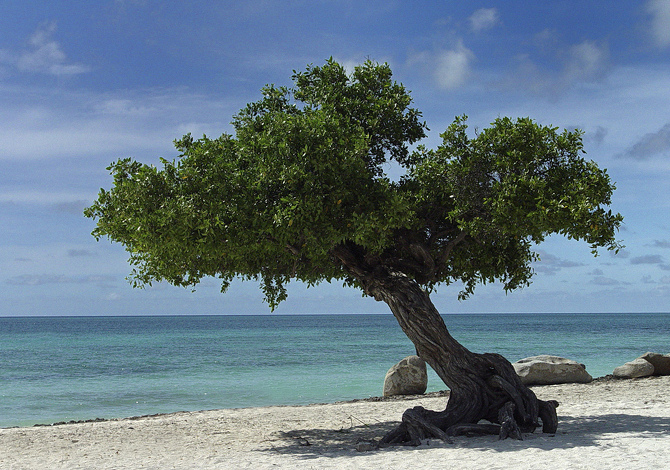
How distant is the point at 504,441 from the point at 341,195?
16.3 feet

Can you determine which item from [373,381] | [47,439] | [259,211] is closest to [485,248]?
[259,211]

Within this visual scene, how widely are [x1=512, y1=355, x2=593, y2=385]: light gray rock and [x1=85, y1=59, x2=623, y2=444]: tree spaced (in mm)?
8328

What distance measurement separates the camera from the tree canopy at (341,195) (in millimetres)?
9562

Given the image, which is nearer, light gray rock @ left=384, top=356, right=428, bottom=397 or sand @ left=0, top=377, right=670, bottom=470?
sand @ left=0, top=377, right=670, bottom=470

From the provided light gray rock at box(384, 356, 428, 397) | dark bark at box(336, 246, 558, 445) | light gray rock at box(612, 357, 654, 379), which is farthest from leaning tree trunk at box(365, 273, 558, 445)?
light gray rock at box(612, 357, 654, 379)

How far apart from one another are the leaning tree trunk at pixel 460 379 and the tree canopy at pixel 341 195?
771 mm

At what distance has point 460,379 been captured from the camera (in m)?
11.2

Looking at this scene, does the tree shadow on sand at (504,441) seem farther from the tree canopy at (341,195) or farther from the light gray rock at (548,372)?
the light gray rock at (548,372)

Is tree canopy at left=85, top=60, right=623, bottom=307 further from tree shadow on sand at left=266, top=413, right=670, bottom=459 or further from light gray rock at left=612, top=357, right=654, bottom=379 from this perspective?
light gray rock at left=612, top=357, right=654, bottom=379

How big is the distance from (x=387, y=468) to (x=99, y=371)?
94.6 feet

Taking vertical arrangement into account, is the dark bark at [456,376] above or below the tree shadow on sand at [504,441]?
above

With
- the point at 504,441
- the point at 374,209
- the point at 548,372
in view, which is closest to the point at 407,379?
the point at 548,372

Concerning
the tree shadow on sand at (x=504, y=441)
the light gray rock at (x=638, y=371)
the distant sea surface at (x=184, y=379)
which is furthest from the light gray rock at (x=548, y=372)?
the tree shadow on sand at (x=504, y=441)

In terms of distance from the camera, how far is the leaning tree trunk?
10852mm
